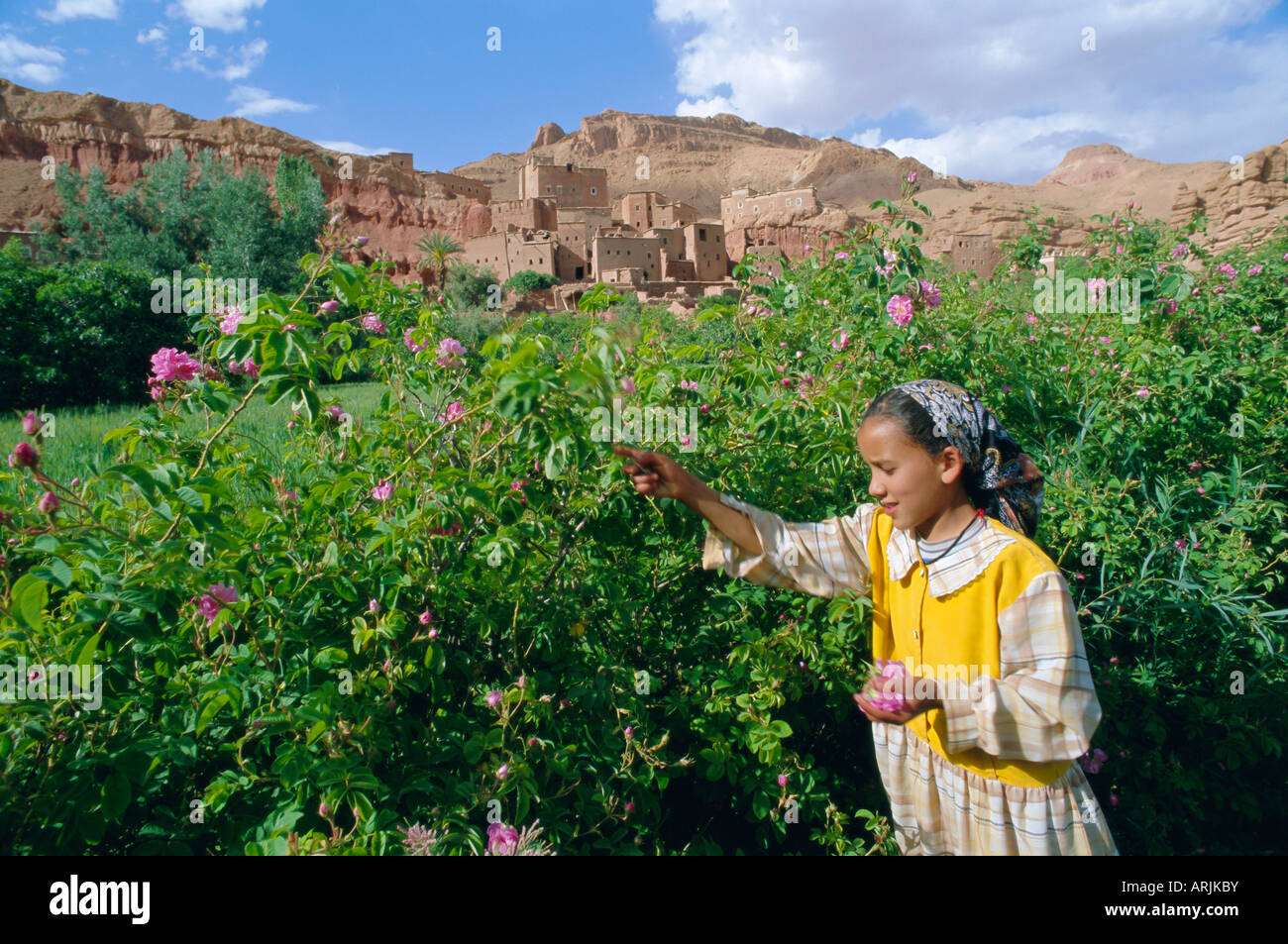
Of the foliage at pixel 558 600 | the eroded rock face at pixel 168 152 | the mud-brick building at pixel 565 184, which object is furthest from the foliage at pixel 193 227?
Result: the mud-brick building at pixel 565 184

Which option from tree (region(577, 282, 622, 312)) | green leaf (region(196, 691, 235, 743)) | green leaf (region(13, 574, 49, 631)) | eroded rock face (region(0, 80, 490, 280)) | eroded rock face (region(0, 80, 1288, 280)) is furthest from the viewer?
eroded rock face (region(0, 80, 490, 280))

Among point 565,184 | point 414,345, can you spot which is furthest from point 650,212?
point 414,345

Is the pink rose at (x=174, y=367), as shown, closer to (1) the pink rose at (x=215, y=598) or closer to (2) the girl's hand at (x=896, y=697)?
(1) the pink rose at (x=215, y=598)

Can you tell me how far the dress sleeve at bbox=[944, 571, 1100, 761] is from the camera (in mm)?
1277

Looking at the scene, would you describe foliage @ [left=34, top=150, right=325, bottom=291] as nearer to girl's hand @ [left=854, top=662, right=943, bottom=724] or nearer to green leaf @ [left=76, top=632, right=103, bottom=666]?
green leaf @ [left=76, top=632, right=103, bottom=666]

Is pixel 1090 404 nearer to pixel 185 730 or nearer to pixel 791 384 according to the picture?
pixel 791 384

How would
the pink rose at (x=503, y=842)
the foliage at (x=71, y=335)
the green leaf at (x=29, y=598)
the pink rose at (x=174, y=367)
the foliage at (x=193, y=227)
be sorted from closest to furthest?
the green leaf at (x=29, y=598) → the pink rose at (x=503, y=842) → the pink rose at (x=174, y=367) → the foliage at (x=71, y=335) → the foliage at (x=193, y=227)

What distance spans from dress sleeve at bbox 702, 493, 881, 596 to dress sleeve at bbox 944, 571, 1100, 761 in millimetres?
403

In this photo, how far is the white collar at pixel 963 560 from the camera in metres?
1.38

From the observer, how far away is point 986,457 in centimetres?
144

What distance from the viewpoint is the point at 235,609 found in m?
1.40

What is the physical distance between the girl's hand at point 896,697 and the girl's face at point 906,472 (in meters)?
0.34

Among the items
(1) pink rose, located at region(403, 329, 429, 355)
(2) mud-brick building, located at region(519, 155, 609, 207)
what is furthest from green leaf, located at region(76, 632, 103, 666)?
(2) mud-brick building, located at region(519, 155, 609, 207)

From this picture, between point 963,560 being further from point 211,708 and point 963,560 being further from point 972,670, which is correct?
point 211,708
